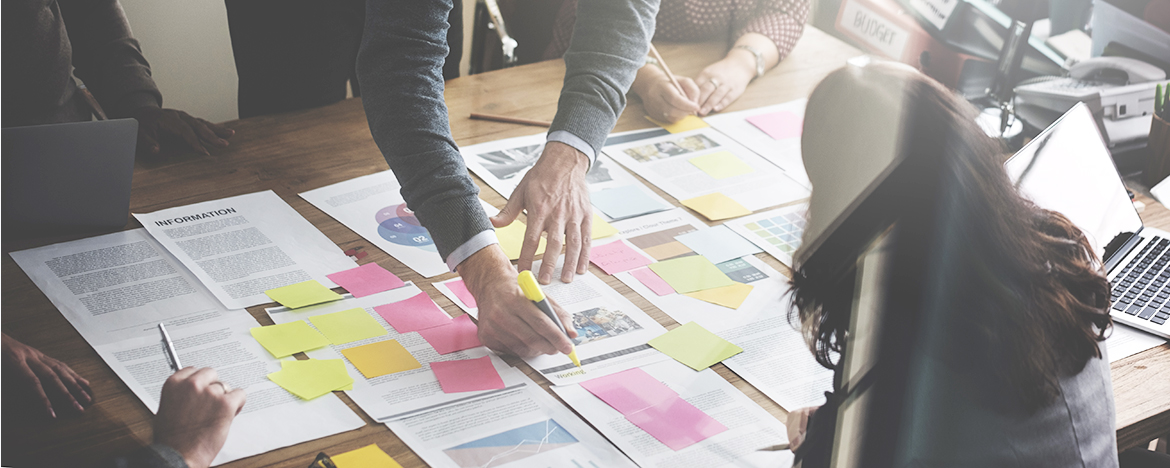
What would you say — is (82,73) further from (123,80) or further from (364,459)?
(364,459)

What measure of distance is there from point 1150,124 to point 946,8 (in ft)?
1.87

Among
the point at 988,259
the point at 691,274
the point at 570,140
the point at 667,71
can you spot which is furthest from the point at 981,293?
the point at 667,71

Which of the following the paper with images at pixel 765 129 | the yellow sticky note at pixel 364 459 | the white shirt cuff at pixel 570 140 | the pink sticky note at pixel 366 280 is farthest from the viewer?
the paper with images at pixel 765 129

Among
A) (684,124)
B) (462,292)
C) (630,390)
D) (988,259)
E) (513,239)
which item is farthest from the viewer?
(684,124)

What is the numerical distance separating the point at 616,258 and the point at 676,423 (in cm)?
27

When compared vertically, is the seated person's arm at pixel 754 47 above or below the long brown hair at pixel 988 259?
below

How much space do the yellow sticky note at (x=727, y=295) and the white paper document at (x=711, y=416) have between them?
0.38ft

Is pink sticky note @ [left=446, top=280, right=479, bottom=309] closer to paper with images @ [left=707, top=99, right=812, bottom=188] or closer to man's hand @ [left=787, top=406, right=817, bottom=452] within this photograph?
man's hand @ [left=787, top=406, right=817, bottom=452]

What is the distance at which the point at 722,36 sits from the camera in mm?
1456

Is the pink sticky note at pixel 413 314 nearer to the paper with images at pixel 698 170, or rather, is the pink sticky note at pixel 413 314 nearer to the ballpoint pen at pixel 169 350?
the ballpoint pen at pixel 169 350

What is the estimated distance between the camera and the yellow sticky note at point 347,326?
0.71m

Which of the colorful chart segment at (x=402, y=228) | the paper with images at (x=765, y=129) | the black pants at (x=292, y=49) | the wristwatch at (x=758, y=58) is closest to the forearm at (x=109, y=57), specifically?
the black pants at (x=292, y=49)

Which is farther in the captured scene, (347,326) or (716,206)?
(716,206)

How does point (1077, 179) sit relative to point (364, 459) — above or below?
above
